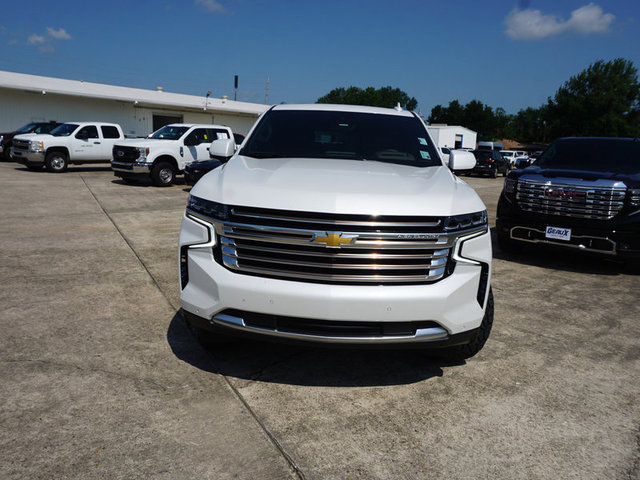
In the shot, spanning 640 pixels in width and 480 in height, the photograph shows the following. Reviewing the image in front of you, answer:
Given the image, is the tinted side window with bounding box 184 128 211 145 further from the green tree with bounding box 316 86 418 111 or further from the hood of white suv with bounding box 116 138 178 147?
the green tree with bounding box 316 86 418 111

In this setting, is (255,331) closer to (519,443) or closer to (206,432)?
(206,432)

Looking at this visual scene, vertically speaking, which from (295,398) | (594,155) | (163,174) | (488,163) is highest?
(594,155)

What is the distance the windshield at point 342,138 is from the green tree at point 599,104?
66.7 metres

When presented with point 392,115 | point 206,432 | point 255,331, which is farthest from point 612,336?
point 206,432

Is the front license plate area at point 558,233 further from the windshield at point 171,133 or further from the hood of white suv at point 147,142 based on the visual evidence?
the windshield at point 171,133

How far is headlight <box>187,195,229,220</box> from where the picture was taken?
298 centimetres

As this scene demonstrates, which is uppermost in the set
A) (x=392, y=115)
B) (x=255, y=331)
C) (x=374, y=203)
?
(x=392, y=115)

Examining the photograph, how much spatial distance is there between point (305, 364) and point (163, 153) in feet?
42.9

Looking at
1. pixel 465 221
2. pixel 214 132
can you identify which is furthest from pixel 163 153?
pixel 465 221

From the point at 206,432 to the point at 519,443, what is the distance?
1687 mm

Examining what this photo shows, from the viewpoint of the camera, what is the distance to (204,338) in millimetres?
3527

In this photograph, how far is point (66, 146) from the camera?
724 inches

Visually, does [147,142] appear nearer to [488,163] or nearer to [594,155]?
[594,155]

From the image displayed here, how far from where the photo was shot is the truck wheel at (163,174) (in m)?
15.2
